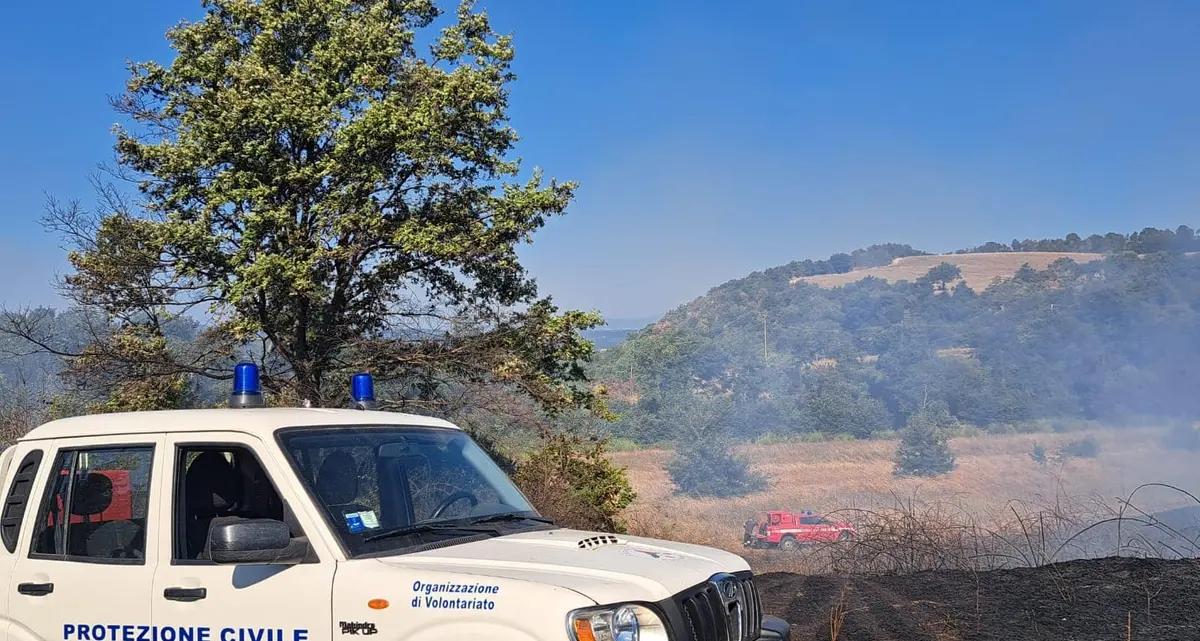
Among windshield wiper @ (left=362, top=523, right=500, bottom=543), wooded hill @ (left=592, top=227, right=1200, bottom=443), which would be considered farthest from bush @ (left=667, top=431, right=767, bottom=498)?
windshield wiper @ (left=362, top=523, right=500, bottom=543)

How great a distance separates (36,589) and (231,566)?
1102 mm

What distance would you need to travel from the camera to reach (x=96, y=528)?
4816mm

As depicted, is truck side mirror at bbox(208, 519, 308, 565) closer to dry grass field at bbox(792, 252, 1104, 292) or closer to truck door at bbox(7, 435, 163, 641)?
truck door at bbox(7, 435, 163, 641)

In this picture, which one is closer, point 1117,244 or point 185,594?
point 185,594

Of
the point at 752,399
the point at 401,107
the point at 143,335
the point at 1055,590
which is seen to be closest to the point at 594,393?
the point at 401,107

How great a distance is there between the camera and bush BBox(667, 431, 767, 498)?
47.1 metres

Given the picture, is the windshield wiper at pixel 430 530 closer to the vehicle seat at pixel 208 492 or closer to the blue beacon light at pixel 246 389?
the vehicle seat at pixel 208 492

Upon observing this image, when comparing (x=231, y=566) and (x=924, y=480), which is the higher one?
(x=231, y=566)

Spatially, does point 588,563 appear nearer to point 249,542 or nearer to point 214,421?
point 249,542

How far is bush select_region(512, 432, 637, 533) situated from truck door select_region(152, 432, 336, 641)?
35.7 ft

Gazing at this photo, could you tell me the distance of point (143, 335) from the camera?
66.3ft

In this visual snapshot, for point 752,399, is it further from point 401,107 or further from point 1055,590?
point 1055,590

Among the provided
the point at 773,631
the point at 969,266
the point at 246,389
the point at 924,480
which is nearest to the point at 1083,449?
the point at 924,480

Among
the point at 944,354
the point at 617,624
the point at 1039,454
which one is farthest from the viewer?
the point at 944,354
